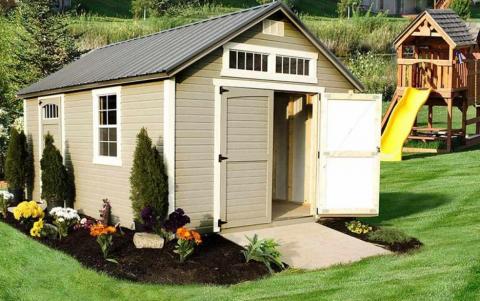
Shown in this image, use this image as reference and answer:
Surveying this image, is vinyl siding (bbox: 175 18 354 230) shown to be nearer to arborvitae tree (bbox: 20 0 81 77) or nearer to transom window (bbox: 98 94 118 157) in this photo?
transom window (bbox: 98 94 118 157)

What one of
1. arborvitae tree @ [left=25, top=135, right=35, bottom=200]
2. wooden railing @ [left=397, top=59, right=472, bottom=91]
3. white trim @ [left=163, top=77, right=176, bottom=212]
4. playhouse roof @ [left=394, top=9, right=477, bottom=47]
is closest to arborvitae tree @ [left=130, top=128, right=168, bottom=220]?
white trim @ [left=163, top=77, right=176, bottom=212]

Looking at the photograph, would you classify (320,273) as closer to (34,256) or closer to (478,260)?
(478,260)

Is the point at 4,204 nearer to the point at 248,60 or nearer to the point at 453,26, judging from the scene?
the point at 248,60

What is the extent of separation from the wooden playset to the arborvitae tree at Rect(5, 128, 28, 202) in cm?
1220

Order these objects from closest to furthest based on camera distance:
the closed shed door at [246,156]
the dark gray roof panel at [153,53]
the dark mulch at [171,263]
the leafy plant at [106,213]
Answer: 1. the dark mulch at [171,263]
2. the dark gray roof panel at [153,53]
3. the closed shed door at [246,156]
4. the leafy plant at [106,213]

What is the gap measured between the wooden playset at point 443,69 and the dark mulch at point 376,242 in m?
10.1

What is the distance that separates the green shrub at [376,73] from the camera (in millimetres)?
31277

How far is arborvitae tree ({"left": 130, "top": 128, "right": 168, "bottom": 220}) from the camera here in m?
9.44

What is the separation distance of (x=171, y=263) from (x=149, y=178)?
5.01ft

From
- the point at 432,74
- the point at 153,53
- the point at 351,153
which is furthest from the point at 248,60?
the point at 432,74

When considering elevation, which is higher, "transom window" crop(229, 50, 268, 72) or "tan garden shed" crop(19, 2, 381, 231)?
"transom window" crop(229, 50, 268, 72)

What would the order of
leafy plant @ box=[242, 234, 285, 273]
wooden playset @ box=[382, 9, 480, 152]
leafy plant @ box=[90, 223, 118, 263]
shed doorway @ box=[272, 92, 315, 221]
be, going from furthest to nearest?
wooden playset @ box=[382, 9, 480, 152] < shed doorway @ box=[272, 92, 315, 221] < leafy plant @ box=[90, 223, 118, 263] < leafy plant @ box=[242, 234, 285, 273]

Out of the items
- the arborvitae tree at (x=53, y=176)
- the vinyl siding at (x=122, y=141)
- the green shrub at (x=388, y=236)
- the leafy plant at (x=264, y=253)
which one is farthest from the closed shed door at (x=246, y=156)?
the arborvitae tree at (x=53, y=176)

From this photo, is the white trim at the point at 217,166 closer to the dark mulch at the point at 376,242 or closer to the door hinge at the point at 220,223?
the door hinge at the point at 220,223
